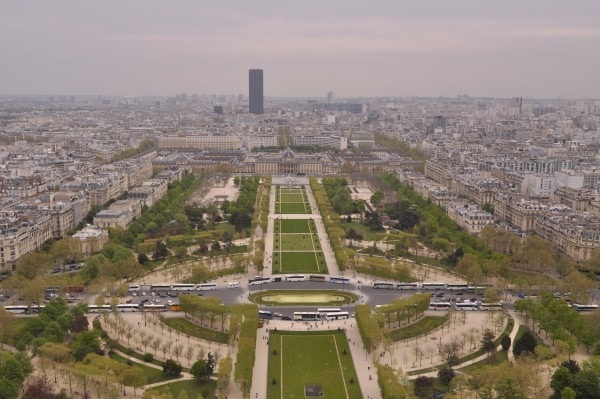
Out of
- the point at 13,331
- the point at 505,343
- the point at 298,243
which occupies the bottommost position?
the point at 505,343

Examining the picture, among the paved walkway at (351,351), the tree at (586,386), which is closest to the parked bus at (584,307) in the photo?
the tree at (586,386)

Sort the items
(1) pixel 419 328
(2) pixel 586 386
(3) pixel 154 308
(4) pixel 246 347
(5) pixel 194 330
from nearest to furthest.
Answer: (2) pixel 586 386 < (4) pixel 246 347 < (5) pixel 194 330 < (1) pixel 419 328 < (3) pixel 154 308

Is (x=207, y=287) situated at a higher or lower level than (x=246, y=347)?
lower

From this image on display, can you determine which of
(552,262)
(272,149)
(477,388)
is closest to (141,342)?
(477,388)

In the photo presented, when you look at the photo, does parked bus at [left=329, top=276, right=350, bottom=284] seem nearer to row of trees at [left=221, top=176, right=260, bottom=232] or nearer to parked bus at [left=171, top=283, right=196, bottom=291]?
parked bus at [left=171, top=283, right=196, bottom=291]

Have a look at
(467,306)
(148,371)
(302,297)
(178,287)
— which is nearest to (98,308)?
(178,287)

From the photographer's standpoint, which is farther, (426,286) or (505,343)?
(426,286)

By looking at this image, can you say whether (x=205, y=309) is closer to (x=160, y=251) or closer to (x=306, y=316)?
(x=306, y=316)

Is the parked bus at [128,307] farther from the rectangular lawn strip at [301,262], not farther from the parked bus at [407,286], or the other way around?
the parked bus at [407,286]
